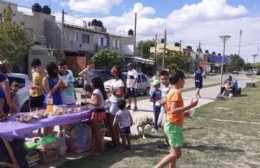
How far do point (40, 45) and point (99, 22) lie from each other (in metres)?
24.2

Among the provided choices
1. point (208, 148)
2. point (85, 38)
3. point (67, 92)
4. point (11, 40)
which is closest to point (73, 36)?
point (85, 38)

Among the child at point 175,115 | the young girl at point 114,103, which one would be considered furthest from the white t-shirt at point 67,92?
the child at point 175,115

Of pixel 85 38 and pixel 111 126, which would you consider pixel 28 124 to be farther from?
pixel 85 38

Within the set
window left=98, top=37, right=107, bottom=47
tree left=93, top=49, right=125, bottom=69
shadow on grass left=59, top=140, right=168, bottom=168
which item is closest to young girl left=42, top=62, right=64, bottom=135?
shadow on grass left=59, top=140, right=168, bottom=168

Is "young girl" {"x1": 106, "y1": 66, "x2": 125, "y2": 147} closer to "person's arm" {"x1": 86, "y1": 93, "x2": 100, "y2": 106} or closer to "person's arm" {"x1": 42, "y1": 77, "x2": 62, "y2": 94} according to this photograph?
"person's arm" {"x1": 86, "y1": 93, "x2": 100, "y2": 106}

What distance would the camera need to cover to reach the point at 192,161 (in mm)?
7754

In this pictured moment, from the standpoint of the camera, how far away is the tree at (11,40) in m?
31.0

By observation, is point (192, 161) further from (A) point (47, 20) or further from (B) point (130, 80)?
(A) point (47, 20)

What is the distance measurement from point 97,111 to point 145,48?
8692 centimetres

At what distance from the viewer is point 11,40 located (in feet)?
103

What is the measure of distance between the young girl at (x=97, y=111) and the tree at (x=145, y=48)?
8085 cm

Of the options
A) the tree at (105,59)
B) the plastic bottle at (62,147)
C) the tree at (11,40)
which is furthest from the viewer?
the tree at (105,59)

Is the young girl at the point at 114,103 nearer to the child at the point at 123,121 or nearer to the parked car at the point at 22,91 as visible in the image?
the child at the point at 123,121

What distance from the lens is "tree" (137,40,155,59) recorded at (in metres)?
91.2
